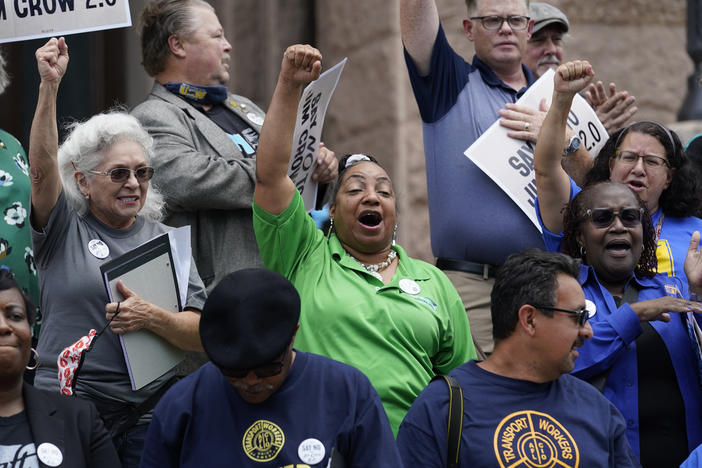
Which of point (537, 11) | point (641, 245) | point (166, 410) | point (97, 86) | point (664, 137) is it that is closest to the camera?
point (166, 410)

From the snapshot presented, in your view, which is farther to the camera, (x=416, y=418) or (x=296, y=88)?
(x=296, y=88)

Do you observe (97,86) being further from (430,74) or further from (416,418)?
(416,418)

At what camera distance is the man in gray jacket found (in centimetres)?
556

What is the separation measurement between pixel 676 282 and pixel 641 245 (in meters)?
0.24

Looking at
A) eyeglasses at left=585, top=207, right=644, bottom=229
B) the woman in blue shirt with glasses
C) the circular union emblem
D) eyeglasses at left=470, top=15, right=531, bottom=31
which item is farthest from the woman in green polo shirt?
eyeglasses at left=470, top=15, right=531, bottom=31

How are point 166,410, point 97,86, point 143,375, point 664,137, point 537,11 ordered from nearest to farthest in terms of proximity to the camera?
point 166,410
point 143,375
point 664,137
point 537,11
point 97,86

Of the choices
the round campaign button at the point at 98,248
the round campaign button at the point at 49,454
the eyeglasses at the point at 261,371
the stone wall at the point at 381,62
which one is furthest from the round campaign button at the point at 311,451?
the stone wall at the point at 381,62

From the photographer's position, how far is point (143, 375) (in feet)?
16.1

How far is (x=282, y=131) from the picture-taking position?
16.6 ft

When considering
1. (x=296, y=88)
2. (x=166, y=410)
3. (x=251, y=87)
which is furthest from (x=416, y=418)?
(x=251, y=87)

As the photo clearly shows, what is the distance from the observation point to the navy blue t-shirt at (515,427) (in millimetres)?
4355

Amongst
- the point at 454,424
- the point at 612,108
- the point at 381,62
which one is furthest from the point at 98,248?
the point at 381,62

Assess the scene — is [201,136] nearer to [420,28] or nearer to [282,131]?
[282,131]

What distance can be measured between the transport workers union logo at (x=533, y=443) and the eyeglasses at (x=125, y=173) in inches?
67.2
